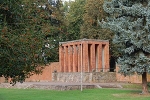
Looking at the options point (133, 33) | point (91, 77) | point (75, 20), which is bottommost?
point (91, 77)

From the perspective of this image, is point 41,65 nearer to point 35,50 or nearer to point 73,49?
point 35,50

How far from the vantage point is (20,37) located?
912cm

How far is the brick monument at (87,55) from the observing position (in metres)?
37.5

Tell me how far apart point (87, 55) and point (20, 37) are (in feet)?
94.1

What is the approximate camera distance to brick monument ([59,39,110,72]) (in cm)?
3753

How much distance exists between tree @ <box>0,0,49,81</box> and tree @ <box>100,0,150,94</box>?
13.0 m

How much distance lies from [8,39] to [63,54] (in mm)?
33870

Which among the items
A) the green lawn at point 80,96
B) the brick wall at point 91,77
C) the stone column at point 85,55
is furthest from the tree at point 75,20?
the green lawn at point 80,96

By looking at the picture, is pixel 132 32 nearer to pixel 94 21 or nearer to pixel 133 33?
pixel 133 33

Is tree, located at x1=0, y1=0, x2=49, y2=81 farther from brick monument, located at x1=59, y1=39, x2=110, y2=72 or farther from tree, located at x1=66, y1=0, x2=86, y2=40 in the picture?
tree, located at x1=66, y1=0, x2=86, y2=40

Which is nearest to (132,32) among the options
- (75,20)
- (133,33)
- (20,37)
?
(133,33)

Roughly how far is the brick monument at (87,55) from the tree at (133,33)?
13.4 m

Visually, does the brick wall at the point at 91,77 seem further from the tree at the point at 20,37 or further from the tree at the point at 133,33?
the tree at the point at 20,37

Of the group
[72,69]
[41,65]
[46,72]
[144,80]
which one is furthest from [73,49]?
[41,65]
